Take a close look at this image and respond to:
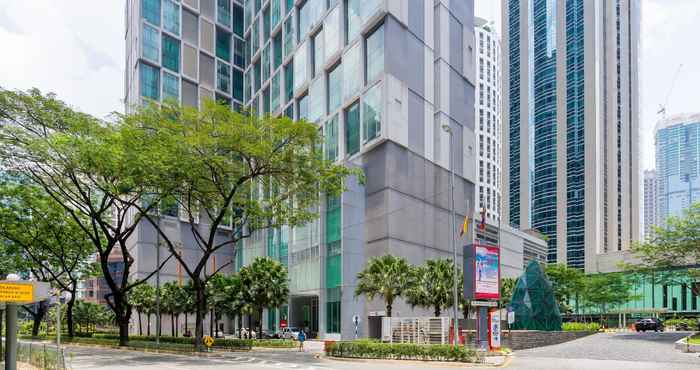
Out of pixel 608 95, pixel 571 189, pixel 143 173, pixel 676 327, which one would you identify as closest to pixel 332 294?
pixel 143 173

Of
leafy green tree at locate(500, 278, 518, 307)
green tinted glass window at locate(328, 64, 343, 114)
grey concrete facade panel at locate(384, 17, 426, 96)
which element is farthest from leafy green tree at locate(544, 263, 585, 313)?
green tinted glass window at locate(328, 64, 343, 114)

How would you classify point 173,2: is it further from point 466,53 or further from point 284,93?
point 466,53

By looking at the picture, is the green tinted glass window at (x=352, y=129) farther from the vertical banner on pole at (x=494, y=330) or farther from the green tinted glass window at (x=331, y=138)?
the vertical banner on pole at (x=494, y=330)

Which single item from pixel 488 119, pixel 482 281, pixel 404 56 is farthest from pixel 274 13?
pixel 488 119

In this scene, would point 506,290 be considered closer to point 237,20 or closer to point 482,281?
point 482,281

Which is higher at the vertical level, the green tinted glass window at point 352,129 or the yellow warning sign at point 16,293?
the green tinted glass window at point 352,129

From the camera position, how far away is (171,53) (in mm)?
96438

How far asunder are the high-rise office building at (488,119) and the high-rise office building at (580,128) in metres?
14.4

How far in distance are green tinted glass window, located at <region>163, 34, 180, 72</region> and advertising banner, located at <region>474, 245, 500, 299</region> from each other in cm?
7202

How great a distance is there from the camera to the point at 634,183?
153 meters

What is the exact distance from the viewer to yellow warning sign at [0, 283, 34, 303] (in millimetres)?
14328

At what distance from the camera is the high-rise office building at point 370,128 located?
200ft

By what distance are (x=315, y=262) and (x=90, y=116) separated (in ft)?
108

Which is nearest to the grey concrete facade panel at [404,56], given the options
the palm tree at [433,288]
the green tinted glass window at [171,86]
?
the palm tree at [433,288]
